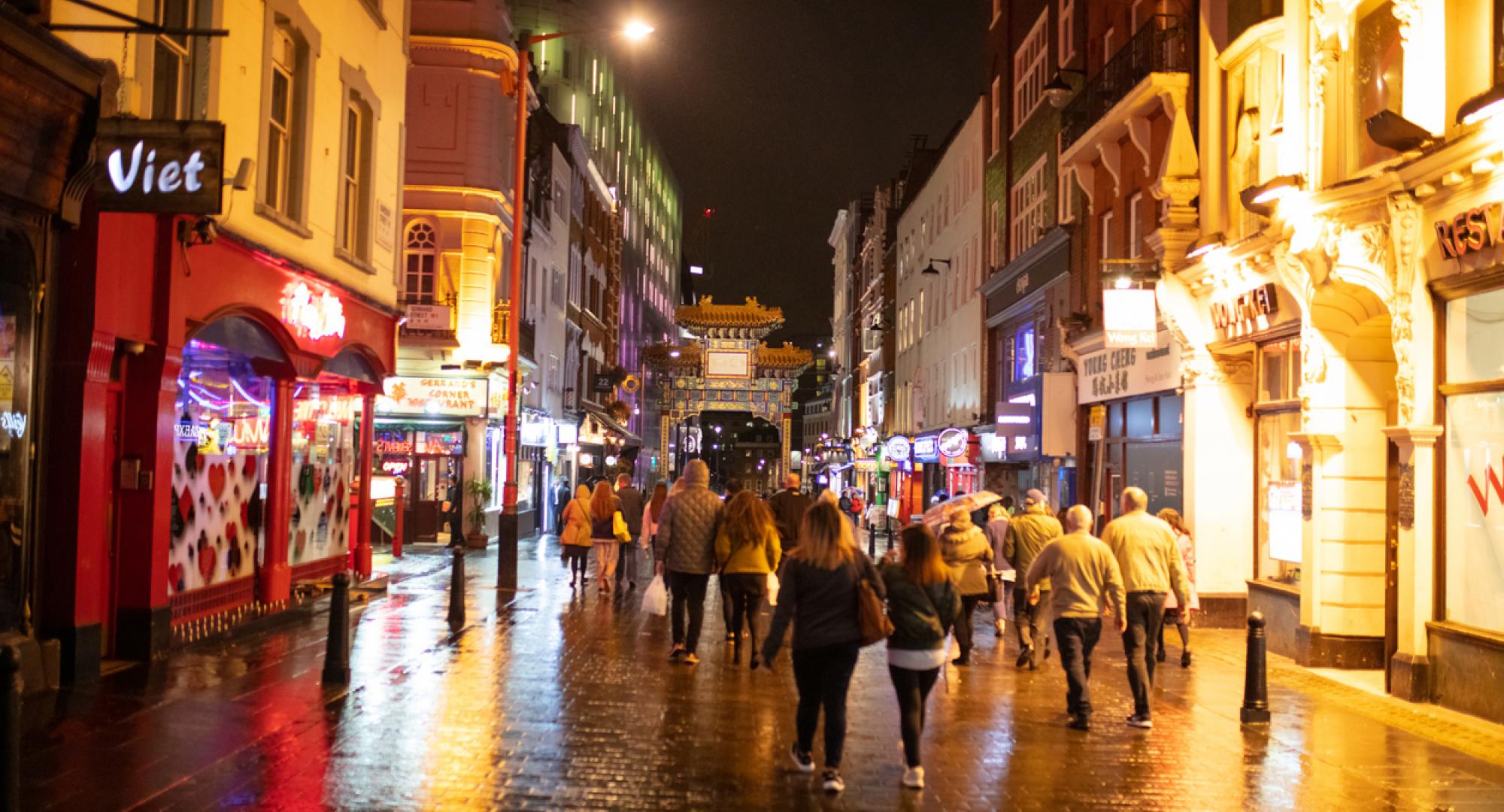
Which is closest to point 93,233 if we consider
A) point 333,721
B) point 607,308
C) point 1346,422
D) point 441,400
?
point 333,721

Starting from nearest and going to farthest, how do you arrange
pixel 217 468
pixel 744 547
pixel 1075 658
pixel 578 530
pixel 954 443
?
1. pixel 1075 658
2. pixel 744 547
3. pixel 217 468
4. pixel 578 530
5. pixel 954 443

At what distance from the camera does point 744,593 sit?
13.5 m

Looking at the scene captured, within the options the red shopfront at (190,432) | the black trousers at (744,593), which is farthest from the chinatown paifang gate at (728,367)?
the black trousers at (744,593)

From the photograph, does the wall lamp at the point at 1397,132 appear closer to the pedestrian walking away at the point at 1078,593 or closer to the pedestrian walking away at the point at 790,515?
the pedestrian walking away at the point at 1078,593

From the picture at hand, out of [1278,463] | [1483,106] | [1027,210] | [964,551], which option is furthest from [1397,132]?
[1027,210]

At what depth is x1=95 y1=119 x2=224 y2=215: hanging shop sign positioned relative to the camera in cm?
1006

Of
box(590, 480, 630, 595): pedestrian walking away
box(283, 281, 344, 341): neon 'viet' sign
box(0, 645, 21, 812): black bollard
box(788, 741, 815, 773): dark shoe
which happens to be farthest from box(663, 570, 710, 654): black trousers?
box(0, 645, 21, 812): black bollard

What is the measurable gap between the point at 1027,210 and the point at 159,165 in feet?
77.3

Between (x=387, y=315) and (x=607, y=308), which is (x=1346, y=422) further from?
(x=607, y=308)

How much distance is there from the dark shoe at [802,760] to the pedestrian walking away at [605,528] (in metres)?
12.5

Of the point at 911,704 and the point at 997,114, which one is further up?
the point at 997,114

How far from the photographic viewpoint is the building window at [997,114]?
33.9 m

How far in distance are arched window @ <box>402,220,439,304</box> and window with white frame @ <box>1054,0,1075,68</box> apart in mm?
Result: 14619

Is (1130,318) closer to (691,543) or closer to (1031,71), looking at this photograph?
(691,543)
